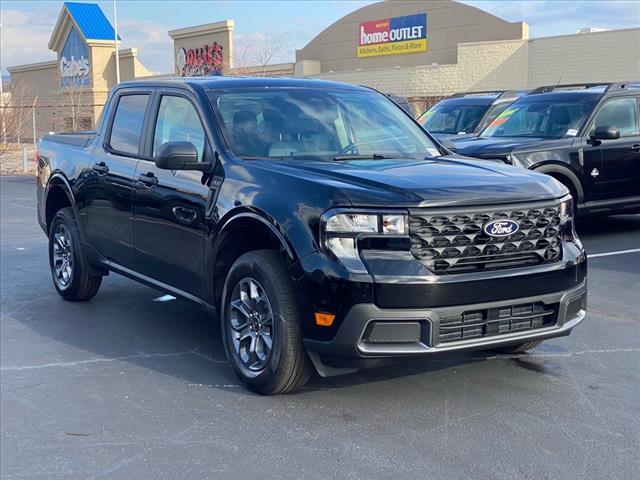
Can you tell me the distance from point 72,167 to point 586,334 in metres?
4.53

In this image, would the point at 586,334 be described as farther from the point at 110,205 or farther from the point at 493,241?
the point at 110,205

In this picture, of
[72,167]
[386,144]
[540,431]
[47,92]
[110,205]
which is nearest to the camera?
[540,431]

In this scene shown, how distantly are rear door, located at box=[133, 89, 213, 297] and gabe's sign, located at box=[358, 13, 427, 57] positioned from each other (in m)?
36.1

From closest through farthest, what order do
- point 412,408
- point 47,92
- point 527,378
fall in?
1. point 412,408
2. point 527,378
3. point 47,92

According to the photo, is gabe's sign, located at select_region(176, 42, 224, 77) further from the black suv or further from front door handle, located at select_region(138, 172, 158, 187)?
front door handle, located at select_region(138, 172, 158, 187)

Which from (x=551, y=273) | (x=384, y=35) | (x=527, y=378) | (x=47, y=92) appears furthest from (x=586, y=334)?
(x=47, y=92)

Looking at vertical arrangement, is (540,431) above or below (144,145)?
below

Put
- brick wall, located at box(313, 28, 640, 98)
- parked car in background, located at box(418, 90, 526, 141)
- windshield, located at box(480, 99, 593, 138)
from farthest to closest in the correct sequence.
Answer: brick wall, located at box(313, 28, 640, 98) → parked car in background, located at box(418, 90, 526, 141) → windshield, located at box(480, 99, 593, 138)

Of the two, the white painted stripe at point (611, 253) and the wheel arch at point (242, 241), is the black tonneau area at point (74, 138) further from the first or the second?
the white painted stripe at point (611, 253)

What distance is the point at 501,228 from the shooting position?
14.8 feet

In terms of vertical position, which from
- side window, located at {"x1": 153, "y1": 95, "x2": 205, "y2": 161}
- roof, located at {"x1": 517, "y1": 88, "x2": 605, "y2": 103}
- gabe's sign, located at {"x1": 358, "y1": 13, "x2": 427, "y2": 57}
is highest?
gabe's sign, located at {"x1": 358, "y1": 13, "x2": 427, "y2": 57}

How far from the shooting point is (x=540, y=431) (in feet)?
14.2

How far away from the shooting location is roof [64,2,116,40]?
4506cm

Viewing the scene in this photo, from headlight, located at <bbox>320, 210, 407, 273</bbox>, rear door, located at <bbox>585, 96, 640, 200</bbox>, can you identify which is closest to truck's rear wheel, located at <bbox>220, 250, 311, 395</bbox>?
headlight, located at <bbox>320, 210, 407, 273</bbox>
